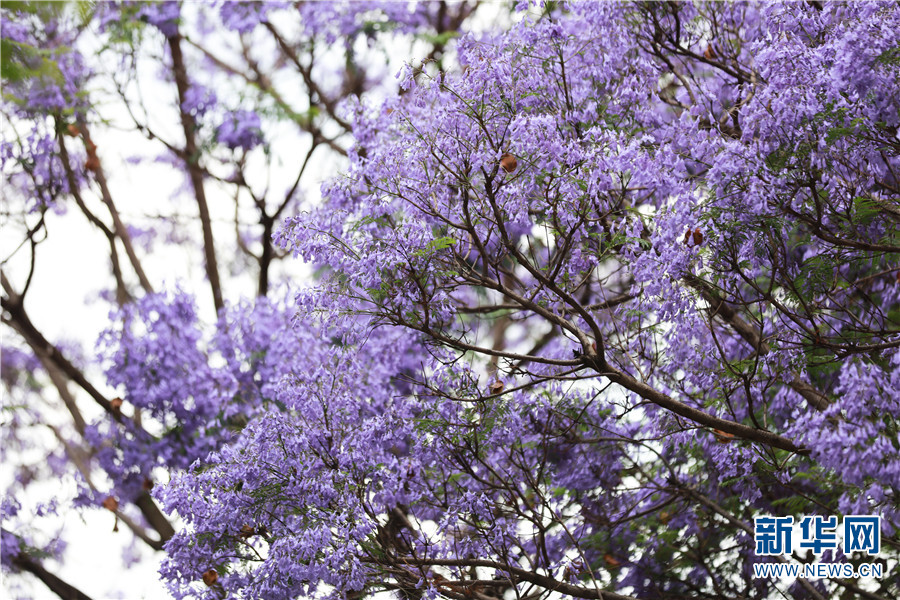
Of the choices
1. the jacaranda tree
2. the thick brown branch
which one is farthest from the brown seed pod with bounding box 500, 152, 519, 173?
the thick brown branch

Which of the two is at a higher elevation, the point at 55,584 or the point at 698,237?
the point at 698,237

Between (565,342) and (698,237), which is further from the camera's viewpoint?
(565,342)

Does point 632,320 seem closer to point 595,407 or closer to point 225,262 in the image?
point 595,407

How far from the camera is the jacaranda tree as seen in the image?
536cm

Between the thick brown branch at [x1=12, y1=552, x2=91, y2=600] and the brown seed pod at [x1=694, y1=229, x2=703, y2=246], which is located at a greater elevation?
the brown seed pod at [x1=694, y1=229, x2=703, y2=246]

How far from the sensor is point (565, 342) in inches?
304

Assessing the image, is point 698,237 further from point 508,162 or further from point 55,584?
point 55,584

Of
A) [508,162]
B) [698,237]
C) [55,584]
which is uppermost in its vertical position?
[508,162]

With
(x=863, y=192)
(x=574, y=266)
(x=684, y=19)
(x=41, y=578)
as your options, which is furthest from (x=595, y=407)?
(x=41, y=578)

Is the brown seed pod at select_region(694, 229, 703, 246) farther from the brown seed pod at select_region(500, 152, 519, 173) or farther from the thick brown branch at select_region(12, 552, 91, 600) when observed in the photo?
the thick brown branch at select_region(12, 552, 91, 600)

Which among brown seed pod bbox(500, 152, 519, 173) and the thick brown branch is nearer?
brown seed pod bbox(500, 152, 519, 173)

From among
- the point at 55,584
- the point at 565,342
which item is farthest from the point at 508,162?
the point at 55,584

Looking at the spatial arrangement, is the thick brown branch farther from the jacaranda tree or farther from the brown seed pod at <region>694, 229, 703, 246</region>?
the brown seed pod at <region>694, 229, 703, 246</region>

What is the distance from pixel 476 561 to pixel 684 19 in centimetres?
407
